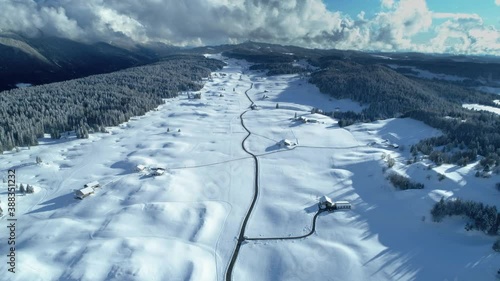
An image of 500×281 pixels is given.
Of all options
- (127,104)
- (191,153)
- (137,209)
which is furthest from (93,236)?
(127,104)

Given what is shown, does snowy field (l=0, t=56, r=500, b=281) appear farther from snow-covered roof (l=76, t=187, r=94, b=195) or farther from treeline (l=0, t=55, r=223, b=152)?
treeline (l=0, t=55, r=223, b=152)

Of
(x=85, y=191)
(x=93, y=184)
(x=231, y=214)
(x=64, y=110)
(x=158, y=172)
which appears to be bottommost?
(x=231, y=214)

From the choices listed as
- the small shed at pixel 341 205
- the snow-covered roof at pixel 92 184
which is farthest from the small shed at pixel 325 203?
the snow-covered roof at pixel 92 184

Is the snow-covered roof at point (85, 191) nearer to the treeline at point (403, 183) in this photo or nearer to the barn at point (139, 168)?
the barn at point (139, 168)

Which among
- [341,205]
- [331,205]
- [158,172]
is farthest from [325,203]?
[158,172]

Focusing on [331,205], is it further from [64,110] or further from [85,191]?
Answer: [64,110]

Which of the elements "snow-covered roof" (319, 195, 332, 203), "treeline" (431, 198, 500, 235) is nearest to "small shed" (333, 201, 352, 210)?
"snow-covered roof" (319, 195, 332, 203)

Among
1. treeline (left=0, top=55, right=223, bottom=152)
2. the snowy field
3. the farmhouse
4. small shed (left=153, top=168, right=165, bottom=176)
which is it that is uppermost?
treeline (left=0, top=55, right=223, bottom=152)
